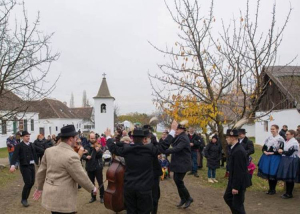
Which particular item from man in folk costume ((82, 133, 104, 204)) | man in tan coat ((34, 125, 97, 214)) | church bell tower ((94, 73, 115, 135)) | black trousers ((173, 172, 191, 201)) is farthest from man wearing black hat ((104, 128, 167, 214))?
church bell tower ((94, 73, 115, 135))

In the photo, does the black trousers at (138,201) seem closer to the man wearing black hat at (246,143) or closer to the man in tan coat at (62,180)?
the man in tan coat at (62,180)

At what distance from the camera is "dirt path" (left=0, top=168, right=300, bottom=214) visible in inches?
270

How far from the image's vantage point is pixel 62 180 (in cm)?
409

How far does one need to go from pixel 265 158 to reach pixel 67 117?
45985mm

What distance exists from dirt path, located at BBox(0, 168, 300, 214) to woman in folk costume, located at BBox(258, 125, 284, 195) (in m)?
0.53

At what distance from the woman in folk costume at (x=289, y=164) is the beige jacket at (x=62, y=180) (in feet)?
19.1

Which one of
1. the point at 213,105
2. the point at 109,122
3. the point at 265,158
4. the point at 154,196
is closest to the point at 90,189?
the point at 154,196

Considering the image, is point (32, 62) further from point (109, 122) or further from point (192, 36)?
point (109, 122)

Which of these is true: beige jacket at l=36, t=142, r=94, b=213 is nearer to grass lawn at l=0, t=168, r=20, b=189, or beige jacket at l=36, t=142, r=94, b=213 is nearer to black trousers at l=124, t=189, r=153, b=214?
black trousers at l=124, t=189, r=153, b=214

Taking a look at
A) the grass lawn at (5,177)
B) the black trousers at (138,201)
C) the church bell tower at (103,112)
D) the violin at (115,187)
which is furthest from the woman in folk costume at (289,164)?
the church bell tower at (103,112)

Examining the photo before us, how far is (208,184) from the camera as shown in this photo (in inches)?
401

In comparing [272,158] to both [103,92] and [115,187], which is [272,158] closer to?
[115,187]

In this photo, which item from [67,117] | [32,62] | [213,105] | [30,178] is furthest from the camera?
[67,117]

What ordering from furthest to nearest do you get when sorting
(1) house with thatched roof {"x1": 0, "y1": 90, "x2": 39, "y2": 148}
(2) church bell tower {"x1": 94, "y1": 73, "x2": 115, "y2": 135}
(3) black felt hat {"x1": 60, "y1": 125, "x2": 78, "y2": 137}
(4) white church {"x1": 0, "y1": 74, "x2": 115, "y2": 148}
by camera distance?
(2) church bell tower {"x1": 94, "y1": 73, "x2": 115, "y2": 135}, (4) white church {"x1": 0, "y1": 74, "x2": 115, "y2": 148}, (1) house with thatched roof {"x1": 0, "y1": 90, "x2": 39, "y2": 148}, (3) black felt hat {"x1": 60, "y1": 125, "x2": 78, "y2": 137}
